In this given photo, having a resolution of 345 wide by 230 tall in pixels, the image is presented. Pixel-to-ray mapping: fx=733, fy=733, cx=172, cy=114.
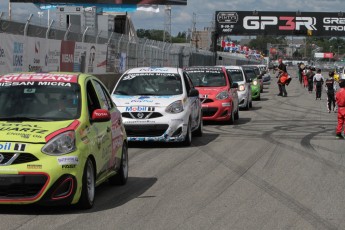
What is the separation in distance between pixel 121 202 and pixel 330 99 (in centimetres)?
1887

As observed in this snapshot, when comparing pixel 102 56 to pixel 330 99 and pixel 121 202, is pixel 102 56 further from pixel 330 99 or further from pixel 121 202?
pixel 121 202

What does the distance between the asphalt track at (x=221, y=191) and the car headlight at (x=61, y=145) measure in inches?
27.0

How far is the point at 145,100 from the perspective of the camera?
14461mm

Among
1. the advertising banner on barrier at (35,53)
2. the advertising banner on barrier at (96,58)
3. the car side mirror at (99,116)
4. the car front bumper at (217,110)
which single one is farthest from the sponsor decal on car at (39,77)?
the advertising banner on barrier at (96,58)

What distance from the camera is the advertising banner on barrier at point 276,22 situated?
6303cm

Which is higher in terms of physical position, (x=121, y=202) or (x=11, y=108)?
(x=11, y=108)

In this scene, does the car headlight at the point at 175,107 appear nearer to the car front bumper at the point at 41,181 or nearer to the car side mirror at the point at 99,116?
the car side mirror at the point at 99,116

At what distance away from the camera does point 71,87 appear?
8.56 metres

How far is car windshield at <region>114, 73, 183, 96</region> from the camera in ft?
49.8

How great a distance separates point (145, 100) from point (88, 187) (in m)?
6.64

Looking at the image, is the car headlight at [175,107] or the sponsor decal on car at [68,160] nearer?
the sponsor decal on car at [68,160]

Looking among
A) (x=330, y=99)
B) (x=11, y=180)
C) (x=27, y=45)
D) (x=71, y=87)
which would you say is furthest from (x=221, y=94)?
(x=11, y=180)

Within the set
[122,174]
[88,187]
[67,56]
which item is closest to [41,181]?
[88,187]

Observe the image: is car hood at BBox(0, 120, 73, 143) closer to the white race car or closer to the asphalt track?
the asphalt track
